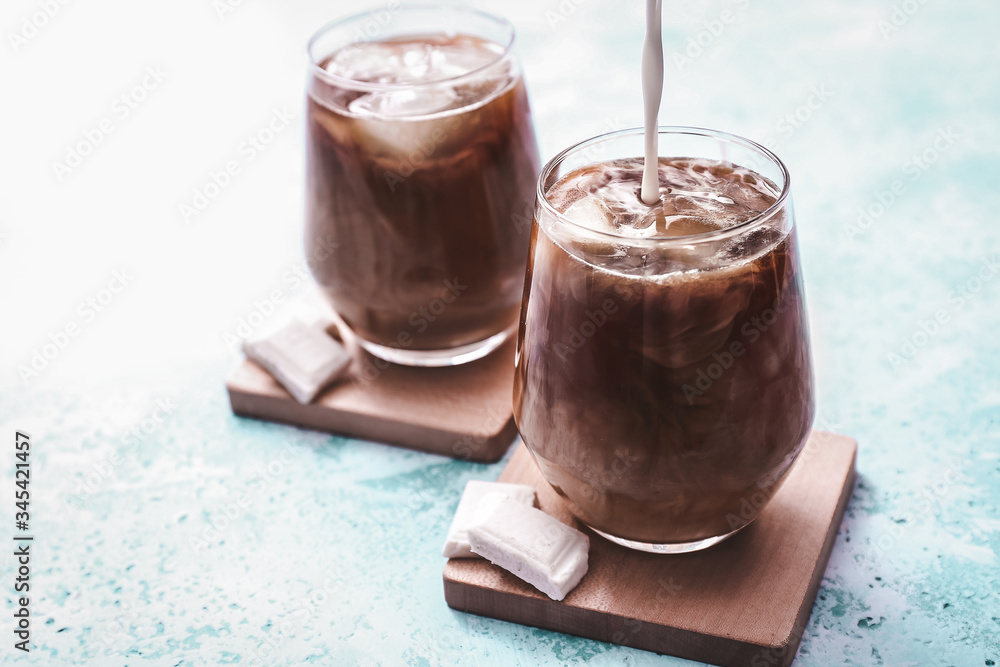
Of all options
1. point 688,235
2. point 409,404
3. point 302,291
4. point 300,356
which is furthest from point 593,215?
point 302,291

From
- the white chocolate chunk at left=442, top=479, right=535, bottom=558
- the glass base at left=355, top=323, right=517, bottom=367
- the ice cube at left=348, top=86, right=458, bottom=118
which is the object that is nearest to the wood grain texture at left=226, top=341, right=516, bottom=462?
the glass base at left=355, top=323, right=517, bottom=367

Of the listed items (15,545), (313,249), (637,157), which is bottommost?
(15,545)

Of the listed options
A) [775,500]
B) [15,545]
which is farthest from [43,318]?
[775,500]

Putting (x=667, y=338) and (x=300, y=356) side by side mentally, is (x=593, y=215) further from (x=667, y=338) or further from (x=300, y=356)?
(x=300, y=356)

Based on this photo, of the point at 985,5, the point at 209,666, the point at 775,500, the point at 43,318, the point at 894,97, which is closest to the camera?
the point at 209,666

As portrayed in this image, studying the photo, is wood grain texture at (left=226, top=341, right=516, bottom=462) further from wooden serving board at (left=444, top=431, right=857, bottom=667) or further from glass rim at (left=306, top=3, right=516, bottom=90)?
glass rim at (left=306, top=3, right=516, bottom=90)

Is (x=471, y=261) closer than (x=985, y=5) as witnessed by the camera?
Yes

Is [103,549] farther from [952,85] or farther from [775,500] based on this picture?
[952,85]

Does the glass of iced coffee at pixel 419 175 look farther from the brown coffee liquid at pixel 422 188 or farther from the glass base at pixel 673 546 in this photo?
the glass base at pixel 673 546
